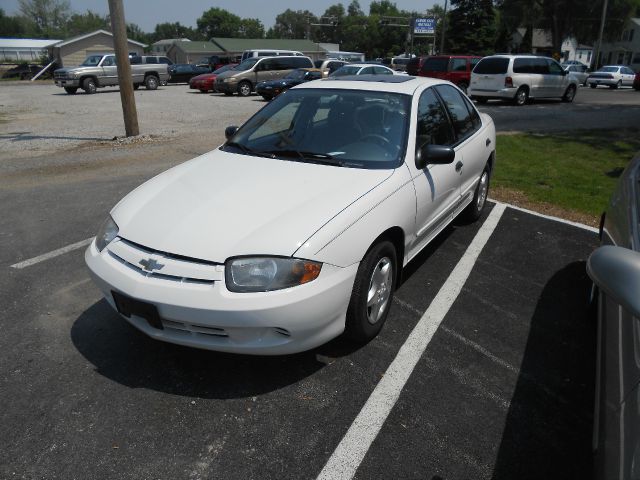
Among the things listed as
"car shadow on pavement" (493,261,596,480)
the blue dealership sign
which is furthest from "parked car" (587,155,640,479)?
the blue dealership sign

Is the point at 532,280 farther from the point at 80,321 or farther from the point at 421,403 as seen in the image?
the point at 80,321

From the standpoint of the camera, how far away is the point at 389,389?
281 centimetres

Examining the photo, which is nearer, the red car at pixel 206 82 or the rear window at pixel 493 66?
the rear window at pixel 493 66

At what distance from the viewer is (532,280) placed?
420cm

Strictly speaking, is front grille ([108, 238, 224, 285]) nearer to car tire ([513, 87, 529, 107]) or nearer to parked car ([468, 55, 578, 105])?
parked car ([468, 55, 578, 105])

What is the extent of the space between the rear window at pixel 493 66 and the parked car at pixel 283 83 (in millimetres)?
6146

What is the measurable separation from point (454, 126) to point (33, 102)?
2195 cm

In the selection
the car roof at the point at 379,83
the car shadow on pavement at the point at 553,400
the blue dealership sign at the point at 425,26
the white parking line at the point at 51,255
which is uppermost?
the blue dealership sign at the point at 425,26

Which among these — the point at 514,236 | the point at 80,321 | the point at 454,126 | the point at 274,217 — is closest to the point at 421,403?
the point at 274,217

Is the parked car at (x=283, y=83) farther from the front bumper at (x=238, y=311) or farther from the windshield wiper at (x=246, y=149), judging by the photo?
the front bumper at (x=238, y=311)

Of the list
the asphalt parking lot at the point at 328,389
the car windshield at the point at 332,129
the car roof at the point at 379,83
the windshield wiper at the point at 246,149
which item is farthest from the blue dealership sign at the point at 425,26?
the windshield wiper at the point at 246,149

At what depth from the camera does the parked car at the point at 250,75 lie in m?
22.4

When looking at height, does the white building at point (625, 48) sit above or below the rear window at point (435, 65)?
above

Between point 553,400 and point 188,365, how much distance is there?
2109mm
